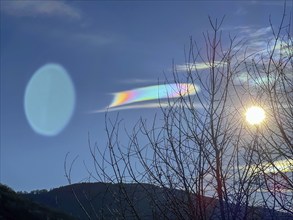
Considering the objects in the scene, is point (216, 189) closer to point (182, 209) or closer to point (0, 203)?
point (182, 209)

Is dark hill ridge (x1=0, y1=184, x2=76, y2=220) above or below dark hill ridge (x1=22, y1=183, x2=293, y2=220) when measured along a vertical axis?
above

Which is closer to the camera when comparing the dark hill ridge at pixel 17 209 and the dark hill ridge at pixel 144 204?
the dark hill ridge at pixel 144 204

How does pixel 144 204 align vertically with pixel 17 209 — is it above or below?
below

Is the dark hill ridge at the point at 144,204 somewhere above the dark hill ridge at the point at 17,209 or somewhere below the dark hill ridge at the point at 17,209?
below

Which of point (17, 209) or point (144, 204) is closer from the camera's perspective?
point (144, 204)

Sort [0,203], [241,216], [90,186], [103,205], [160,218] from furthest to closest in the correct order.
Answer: [0,203], [90,186], [103,205], [160,218], [241,216]

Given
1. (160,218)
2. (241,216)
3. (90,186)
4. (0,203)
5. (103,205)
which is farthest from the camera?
(0,203)

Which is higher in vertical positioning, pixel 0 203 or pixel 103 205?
pixel 0 203

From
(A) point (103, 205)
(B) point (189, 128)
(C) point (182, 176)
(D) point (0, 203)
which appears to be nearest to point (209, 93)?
(B) point (189, 128)

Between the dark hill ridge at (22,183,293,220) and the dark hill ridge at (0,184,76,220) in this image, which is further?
the dark hill ridge at (0,184,76,220)

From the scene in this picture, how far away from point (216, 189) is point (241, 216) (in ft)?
1.13

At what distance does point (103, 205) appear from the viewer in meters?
5.43

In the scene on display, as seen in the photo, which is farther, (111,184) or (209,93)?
(111,184)

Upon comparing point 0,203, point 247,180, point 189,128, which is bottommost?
point 247,180
